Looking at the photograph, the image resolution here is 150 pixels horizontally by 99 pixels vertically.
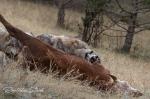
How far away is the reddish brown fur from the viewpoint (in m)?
6.53

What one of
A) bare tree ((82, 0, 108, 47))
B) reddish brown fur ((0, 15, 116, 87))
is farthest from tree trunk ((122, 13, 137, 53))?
reddish brown fur ((0, 15, 116, 87))

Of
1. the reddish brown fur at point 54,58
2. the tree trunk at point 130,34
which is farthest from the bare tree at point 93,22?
the reddish brown fur at point 54,58

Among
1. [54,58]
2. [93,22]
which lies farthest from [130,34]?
[54,58]

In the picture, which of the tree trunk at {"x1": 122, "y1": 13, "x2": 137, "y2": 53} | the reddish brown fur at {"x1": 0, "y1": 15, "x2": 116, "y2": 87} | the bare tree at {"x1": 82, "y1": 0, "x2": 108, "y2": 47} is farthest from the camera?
the tree trunk at {"x1": 122, "y1": 13, "x2": 137, "y2": 53}

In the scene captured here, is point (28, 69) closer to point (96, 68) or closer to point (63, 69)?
point (63, 69)

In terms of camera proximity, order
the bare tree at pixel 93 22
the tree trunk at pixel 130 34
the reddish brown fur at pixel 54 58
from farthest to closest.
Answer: the tree trunk at pixel 130 34 < the bare tree at pixel 93 22 < the reddish brown fur at pixel 54 58

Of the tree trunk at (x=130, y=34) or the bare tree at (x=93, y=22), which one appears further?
the tree trunk at (x=130, y=34)

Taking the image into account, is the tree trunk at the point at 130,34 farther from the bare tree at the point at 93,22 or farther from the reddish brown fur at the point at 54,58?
the reddish brown fur at the point at 54,58

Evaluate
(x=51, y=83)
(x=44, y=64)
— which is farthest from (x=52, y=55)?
(x=51, y=83)

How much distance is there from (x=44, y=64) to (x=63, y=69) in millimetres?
284

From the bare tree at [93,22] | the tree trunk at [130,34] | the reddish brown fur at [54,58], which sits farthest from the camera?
the tree trunk at [130,34]

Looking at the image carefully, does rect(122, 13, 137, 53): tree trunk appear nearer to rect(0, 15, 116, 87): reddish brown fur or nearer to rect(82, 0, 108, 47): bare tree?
rect(82, 0, 108, 47): bare tree

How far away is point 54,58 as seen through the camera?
21.4 ft

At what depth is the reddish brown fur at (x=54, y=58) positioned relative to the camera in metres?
6.53
